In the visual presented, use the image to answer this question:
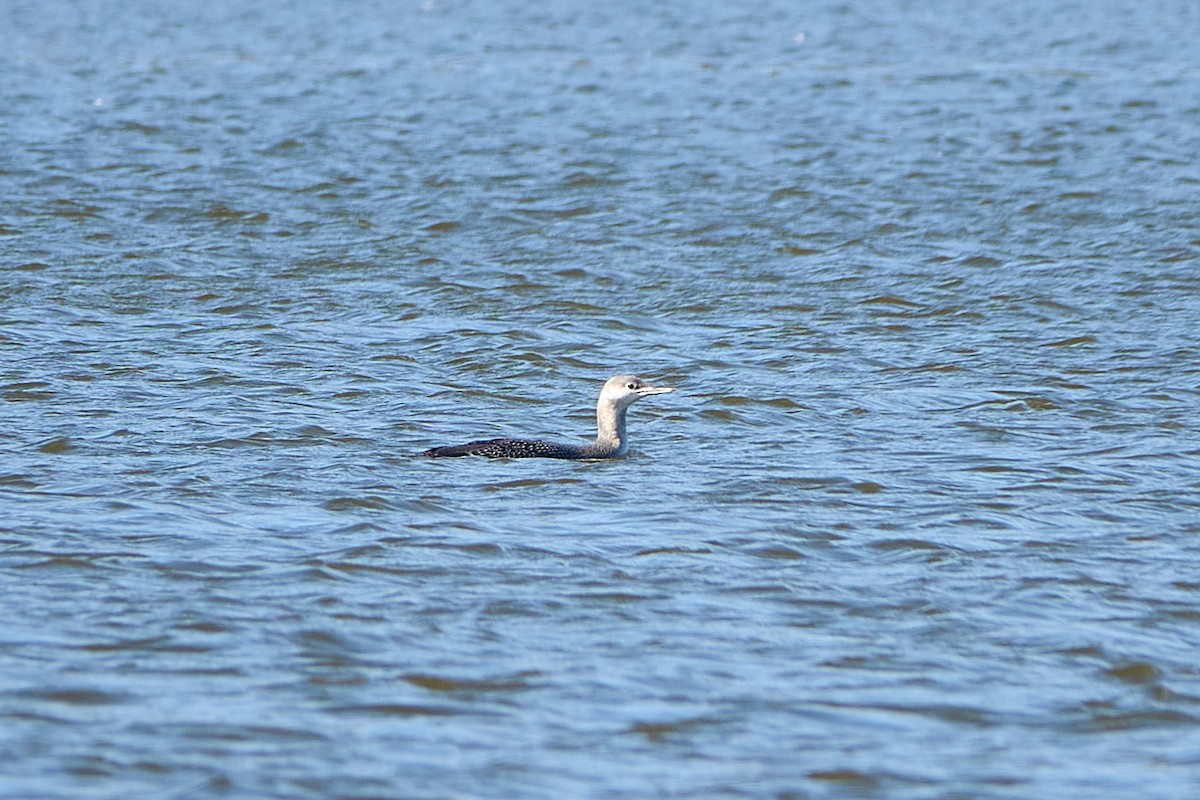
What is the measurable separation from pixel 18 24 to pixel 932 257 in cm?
2184

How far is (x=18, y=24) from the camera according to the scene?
33250 millimetres

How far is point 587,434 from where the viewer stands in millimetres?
11867

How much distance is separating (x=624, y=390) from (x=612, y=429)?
0.28 meters

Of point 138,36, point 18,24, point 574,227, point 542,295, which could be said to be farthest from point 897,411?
point 18,24

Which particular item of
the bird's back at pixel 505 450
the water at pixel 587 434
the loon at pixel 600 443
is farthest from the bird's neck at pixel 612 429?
the bird's back at pixel 505 450

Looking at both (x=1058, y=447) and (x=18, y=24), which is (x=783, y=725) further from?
(x=18, y=24)

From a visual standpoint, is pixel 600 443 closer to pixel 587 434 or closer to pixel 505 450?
pixel 505 450

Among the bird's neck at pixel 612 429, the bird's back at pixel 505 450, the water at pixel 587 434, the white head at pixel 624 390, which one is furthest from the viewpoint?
the white head at pixel 624 390

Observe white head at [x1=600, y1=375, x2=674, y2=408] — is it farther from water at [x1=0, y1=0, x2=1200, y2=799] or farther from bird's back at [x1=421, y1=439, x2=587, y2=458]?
bird's back at [x1=421, y1=439, x2=587, y2=458]

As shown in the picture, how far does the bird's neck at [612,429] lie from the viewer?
436 inches

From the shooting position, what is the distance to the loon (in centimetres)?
1064

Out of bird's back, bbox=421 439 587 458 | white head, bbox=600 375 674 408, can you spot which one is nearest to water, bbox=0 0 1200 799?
bird's back, bbox=421 439 587 458

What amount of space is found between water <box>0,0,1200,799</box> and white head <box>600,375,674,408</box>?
35 centimetres

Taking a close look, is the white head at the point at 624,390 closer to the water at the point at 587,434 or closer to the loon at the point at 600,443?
the loon at the point at 600,443
